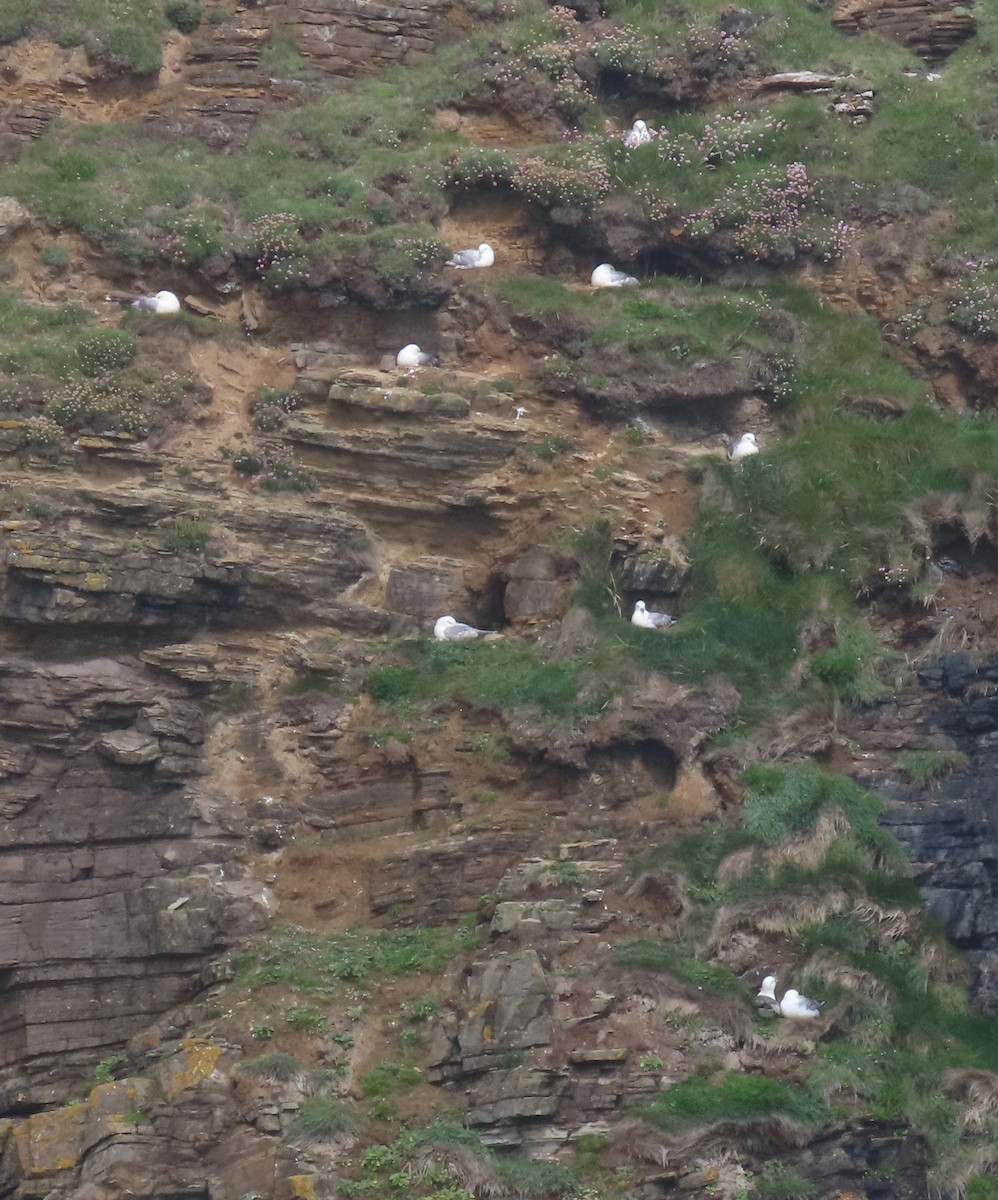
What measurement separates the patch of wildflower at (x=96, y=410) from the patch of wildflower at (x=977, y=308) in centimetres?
919

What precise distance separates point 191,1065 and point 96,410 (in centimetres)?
717

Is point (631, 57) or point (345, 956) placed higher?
point (631, 57)

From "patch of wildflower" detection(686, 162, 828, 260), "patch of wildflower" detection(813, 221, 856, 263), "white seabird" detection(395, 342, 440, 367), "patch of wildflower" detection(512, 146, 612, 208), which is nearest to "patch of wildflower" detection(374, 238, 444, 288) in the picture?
"white seabird" detection(395, 342, 440, 367)

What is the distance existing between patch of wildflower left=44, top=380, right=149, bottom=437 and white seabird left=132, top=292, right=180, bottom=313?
5.33 ft

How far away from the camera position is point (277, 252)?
2647 cm

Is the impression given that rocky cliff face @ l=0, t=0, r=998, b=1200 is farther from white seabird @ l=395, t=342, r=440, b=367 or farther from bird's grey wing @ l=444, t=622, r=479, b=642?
bird's grey wing @ l=444, t=622, r=479, b=642

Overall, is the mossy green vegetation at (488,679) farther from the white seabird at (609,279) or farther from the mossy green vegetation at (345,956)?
the white seabird at (609,279)

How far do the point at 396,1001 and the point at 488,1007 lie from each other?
104cm

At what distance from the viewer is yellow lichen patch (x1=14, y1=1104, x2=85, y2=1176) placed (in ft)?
66.3

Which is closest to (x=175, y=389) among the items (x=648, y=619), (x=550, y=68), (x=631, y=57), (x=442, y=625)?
(x=442, y=625)

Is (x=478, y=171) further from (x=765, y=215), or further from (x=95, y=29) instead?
(x=95, y=29)

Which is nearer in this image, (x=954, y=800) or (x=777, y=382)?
(x=954, y=800)

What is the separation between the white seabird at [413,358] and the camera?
2592 cm

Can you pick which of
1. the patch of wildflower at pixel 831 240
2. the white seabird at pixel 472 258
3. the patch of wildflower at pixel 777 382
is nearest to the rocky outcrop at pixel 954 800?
the patch of wildflower at pixel 777 382
